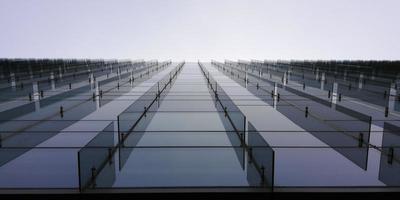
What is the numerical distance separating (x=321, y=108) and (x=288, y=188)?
13832 millimetres

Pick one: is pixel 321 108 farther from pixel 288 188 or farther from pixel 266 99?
pixel 288 188

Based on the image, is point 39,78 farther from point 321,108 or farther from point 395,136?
point 395,136

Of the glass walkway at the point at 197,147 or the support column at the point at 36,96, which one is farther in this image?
the support column at the point at 36,96

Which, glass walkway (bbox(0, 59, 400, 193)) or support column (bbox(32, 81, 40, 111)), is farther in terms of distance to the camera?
support column (bbox(32, 81, 40, 111))

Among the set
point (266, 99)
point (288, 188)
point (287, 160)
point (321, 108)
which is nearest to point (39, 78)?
point (266, 99)

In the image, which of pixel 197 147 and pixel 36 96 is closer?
pixel 197 147

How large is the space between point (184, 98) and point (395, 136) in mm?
14524

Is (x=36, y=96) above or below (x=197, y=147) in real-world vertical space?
below

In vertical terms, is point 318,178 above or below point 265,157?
below
